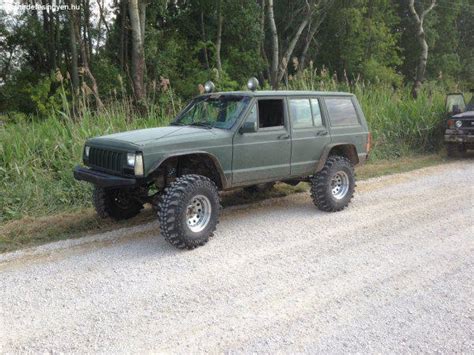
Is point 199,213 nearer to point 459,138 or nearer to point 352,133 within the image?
point 352,133

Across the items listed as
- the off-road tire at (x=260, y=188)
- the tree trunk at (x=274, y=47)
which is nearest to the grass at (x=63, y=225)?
the off-road tire at (x=260, y=188)

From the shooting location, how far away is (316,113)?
6496mm

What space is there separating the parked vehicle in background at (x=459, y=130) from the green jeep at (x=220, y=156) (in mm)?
5448

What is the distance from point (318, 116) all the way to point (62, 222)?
3.88 m

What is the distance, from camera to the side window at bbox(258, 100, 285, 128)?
5.89m

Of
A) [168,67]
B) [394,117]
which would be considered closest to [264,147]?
[394,117]

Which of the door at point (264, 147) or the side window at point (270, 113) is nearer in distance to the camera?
the door at point (264, 147)

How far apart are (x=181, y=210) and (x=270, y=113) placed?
204cm

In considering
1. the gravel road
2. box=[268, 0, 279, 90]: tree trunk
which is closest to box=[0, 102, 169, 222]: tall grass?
the gravel road

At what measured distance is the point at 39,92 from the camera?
47.5ft

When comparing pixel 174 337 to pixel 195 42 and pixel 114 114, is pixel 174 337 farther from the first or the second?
pixel 195 42

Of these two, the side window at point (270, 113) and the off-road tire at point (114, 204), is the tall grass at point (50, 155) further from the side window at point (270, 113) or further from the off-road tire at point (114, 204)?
the side window at point (270, 113)

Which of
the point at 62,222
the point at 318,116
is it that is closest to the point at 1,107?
the point at 62,222

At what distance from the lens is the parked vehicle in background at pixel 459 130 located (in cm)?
1113
